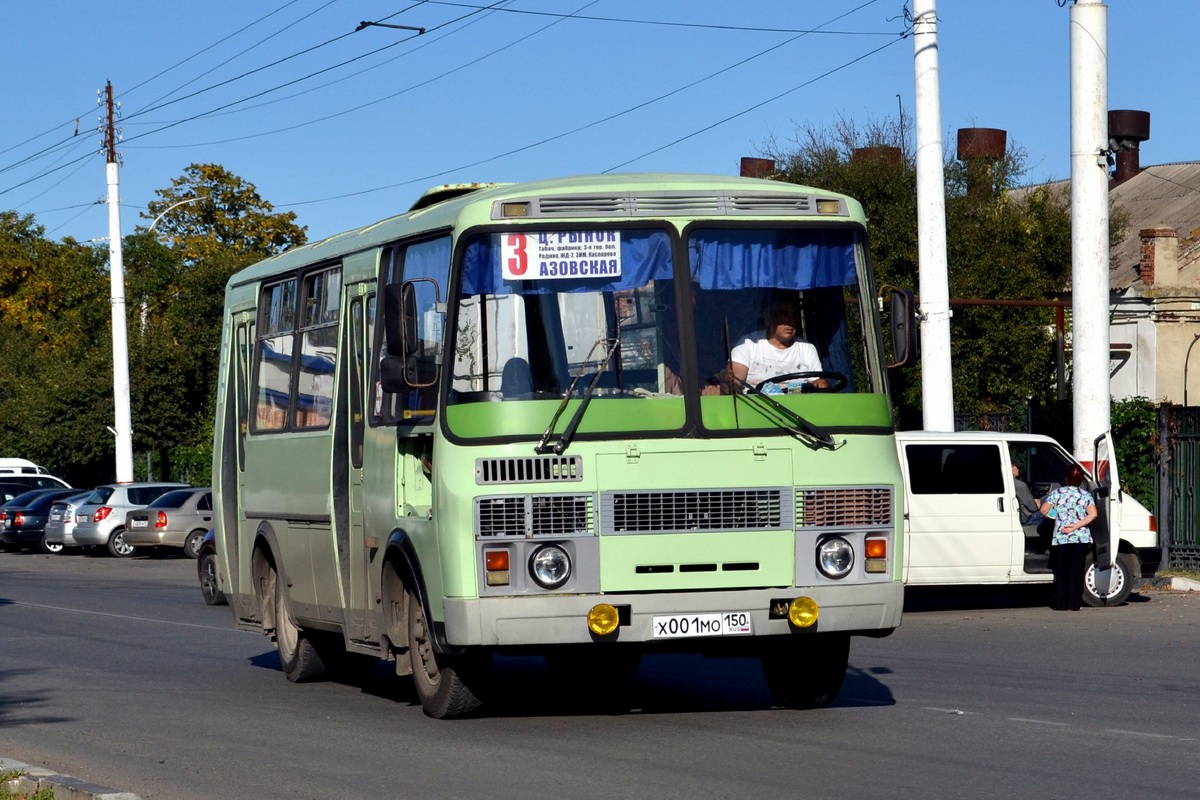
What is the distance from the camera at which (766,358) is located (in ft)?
33.9

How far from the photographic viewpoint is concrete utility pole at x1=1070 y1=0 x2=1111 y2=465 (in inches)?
893

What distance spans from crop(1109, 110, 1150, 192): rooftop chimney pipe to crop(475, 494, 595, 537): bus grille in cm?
5624

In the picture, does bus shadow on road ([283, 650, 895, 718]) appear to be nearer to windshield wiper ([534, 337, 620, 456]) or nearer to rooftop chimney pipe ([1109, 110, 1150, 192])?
windshield wiper ([534, 337, 620, 456])

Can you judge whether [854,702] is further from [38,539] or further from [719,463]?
[38,539]

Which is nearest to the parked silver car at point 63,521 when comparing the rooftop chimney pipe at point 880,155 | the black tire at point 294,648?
the rooftop chimney pipe at point 880,155

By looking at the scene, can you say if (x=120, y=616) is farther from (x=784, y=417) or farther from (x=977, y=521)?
(x=784, y=417)

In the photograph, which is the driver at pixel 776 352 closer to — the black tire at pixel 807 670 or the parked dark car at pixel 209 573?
the black tire at pixel 807 670

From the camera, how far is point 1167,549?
2456 centimetres

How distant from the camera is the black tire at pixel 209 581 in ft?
78.9

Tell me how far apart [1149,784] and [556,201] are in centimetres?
434

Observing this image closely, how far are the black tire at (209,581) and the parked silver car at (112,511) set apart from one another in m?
16.3

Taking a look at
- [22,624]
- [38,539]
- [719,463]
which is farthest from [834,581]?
[38,539]

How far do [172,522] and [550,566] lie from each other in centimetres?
3021

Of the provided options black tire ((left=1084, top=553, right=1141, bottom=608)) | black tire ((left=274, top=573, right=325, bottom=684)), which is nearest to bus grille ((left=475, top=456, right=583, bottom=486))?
black tire ((left=274, top=573, right=325, bottom=684))
